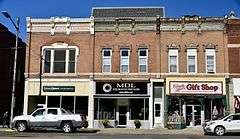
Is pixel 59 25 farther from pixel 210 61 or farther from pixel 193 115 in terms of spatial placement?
pixel 193 115

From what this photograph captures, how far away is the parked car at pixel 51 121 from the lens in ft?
99.0

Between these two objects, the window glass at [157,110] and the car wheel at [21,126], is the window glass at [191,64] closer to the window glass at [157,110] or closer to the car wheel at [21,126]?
the window glass at [157,110]

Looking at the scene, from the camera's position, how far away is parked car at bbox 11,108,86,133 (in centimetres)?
3017

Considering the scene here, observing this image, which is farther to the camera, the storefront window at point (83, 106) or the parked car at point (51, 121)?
the storefront window at point (83, 106)

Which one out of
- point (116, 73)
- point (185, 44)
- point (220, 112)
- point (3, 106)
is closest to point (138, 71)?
point (116, 73)

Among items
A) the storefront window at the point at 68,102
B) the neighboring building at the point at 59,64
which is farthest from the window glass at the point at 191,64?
the storefront window at the point at 68,102

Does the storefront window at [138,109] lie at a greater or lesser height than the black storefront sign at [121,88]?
lesser

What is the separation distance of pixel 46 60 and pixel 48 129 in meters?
7.82

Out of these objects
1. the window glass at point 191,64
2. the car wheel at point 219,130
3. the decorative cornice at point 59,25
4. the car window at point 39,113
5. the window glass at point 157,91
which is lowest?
the car wheel at point 219,130

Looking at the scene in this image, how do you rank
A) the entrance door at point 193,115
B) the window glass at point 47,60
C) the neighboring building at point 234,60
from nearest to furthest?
1. the neighboring building at point 234,60
2. the entrance door at point 193,115
3. the window glass at point 47,60

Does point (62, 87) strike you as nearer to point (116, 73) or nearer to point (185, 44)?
point (116, 73)

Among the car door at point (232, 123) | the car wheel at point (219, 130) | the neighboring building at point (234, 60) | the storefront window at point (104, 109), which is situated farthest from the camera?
the storefront window at point (104, 109)

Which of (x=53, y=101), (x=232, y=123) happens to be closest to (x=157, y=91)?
(x=53, y=101)

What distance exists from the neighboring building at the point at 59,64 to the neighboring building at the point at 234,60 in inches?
459
